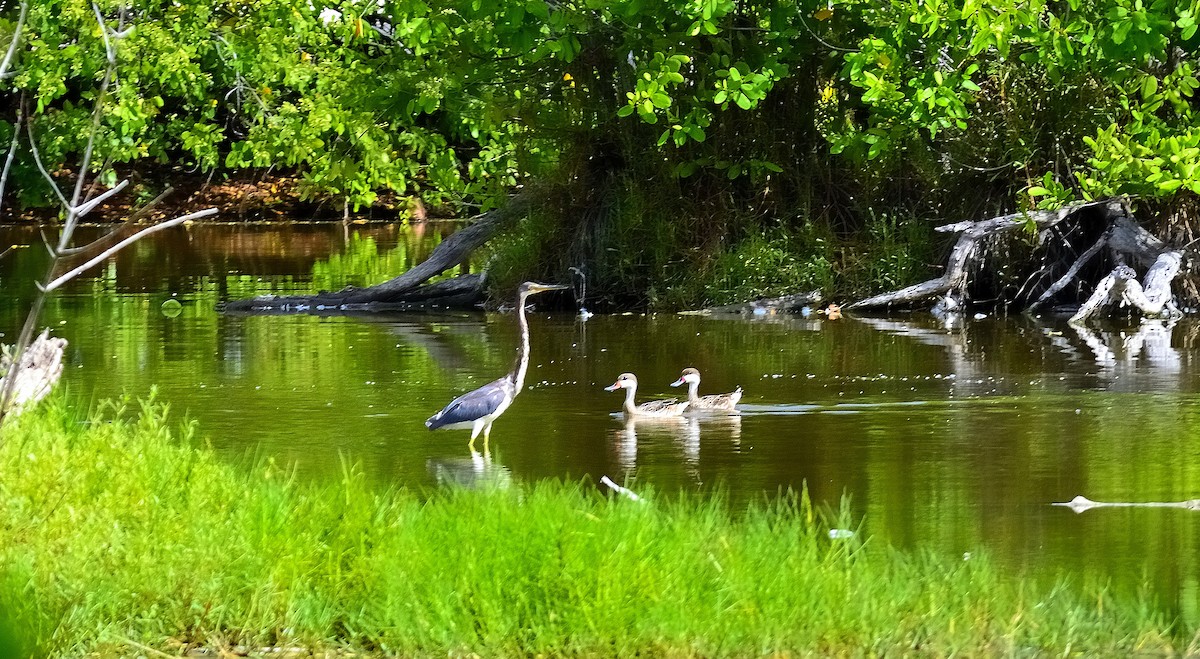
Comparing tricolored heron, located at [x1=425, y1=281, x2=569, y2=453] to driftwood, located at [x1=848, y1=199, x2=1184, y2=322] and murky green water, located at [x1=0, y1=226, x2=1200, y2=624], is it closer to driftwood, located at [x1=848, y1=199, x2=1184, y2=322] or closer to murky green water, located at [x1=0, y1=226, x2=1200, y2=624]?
murky green water, located at [x1=0, y1=226, x2=1200, y2=624]

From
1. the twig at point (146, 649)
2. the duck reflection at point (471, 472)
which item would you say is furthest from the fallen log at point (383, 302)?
the twig at point (146, 649)

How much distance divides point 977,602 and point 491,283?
15.2 meters

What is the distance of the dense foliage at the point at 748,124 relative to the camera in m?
17.0

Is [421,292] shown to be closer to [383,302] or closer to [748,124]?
[383,302]

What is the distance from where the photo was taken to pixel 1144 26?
49.3ft

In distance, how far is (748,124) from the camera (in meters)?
20.1

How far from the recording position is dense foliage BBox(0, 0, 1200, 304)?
55.7ft

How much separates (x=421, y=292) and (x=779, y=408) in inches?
384

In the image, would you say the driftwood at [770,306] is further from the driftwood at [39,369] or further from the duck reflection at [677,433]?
the driftwood at [39,369]

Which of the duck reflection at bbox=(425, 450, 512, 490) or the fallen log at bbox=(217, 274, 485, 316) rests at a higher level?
the fallen log at bbox=(217, 274, 485, 316)

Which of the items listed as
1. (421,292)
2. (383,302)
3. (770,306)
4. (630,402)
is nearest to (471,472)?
(630,402)

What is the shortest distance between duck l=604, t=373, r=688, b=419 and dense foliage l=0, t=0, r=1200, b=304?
194 inches

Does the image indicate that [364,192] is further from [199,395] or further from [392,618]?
[392,618]

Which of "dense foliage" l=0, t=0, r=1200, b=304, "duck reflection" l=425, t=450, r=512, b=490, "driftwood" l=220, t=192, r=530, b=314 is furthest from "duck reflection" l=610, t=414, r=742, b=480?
"driftwood" l=220, t=192, r=530, b=314
